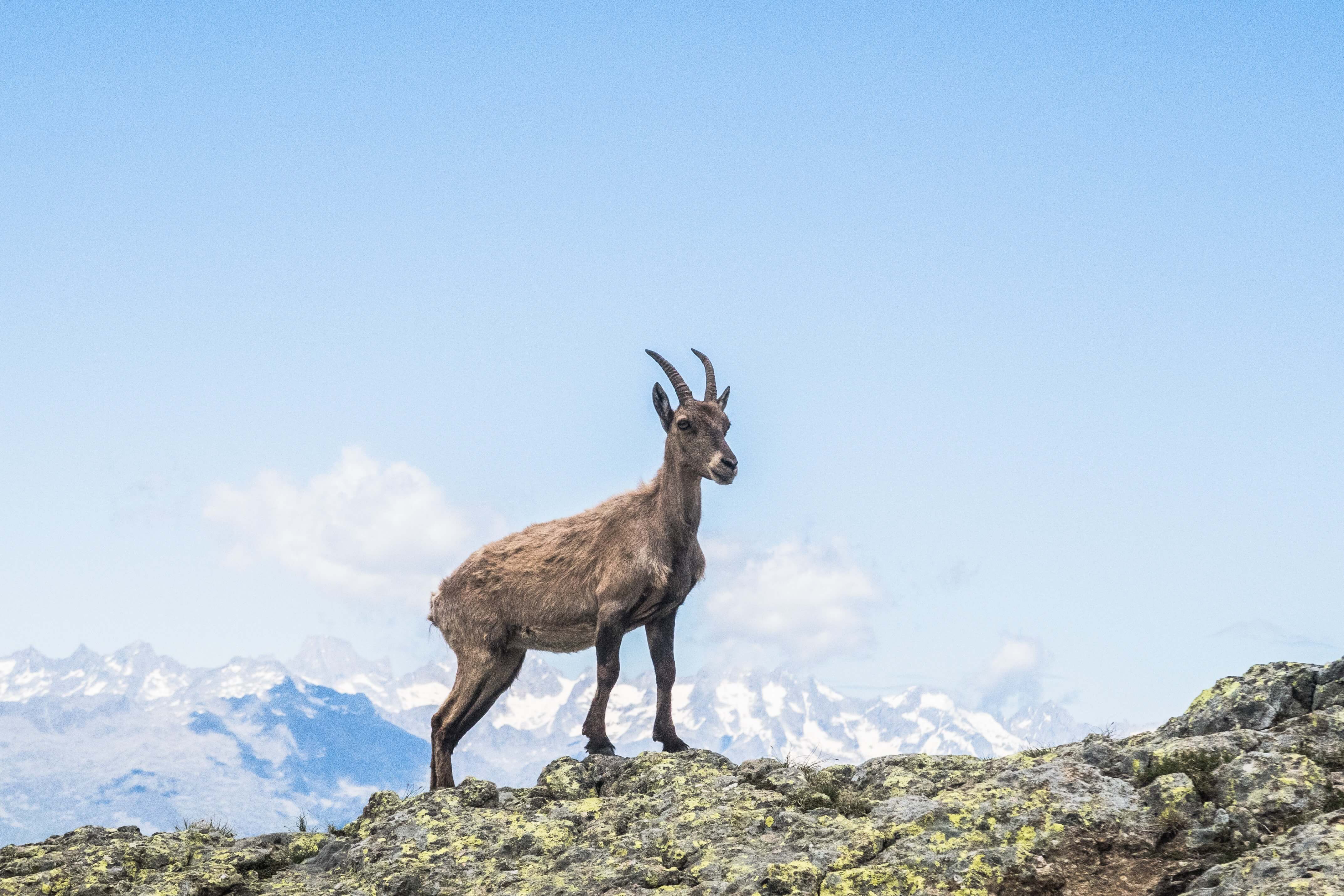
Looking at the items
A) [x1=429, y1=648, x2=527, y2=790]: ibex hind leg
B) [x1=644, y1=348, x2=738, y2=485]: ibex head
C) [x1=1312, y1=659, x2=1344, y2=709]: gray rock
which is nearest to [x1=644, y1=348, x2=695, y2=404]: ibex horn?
[x1=644, y1=348, x2=738, y2=485]: ibex head

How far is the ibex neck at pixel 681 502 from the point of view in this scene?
1569 centimetres

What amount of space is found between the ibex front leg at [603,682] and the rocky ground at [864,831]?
1906 millimetres

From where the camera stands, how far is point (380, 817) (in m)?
11.9

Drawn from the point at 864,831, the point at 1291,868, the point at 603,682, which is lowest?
the point at 1291,868

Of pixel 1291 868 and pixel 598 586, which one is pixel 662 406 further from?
pixel 1291 868

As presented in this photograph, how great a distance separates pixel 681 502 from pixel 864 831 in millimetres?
7312

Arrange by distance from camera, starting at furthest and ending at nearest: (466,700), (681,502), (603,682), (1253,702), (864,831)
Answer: (466,700) → (681,502) → (603,682) → (1253,702) → (864,831)

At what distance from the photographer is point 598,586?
15836 millimetres

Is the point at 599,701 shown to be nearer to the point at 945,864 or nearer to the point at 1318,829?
the point at 945,864

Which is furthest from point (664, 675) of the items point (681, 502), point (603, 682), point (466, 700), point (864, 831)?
point (864, 831)

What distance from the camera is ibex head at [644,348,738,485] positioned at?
50.5 feet

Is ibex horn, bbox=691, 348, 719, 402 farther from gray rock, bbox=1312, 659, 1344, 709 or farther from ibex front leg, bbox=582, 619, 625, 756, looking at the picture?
gray rock, bbox=1312, 659, 1344, 709

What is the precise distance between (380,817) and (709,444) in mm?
6229

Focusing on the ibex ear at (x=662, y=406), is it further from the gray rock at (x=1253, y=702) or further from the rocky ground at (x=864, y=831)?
the gray rock at (x=1253, y=702)
